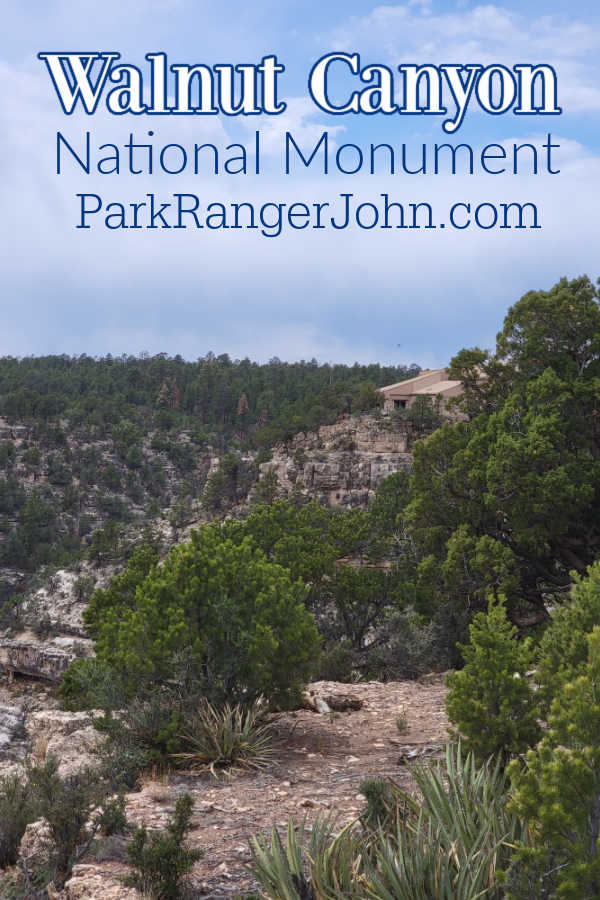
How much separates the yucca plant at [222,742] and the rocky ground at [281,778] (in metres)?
0.19

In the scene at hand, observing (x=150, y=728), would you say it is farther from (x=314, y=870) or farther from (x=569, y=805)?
(x=569, y=805)

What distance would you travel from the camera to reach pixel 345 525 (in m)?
22.0

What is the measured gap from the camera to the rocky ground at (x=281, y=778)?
5.42m

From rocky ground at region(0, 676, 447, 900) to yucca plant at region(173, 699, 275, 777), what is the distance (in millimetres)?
190

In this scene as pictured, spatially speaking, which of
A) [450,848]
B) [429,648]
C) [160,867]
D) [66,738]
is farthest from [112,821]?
[429,648]

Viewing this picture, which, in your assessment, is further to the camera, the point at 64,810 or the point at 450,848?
the point at 64,810

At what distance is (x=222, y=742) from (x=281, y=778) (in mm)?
775

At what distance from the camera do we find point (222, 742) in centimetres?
796

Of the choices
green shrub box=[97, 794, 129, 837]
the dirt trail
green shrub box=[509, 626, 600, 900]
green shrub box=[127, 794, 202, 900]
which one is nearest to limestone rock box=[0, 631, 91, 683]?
the dirt trail

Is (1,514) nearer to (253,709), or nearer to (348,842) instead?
(253,709)

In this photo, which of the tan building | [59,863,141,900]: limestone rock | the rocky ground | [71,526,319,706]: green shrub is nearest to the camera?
[59,863,141,900]: limestone rock

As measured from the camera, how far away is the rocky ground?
542 centimetres

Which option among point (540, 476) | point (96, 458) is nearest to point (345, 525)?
point (540, 476)

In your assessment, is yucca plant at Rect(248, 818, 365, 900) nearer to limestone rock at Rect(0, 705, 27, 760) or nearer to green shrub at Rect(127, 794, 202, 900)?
green shrub at Rect(127, 794, 202, 900)
